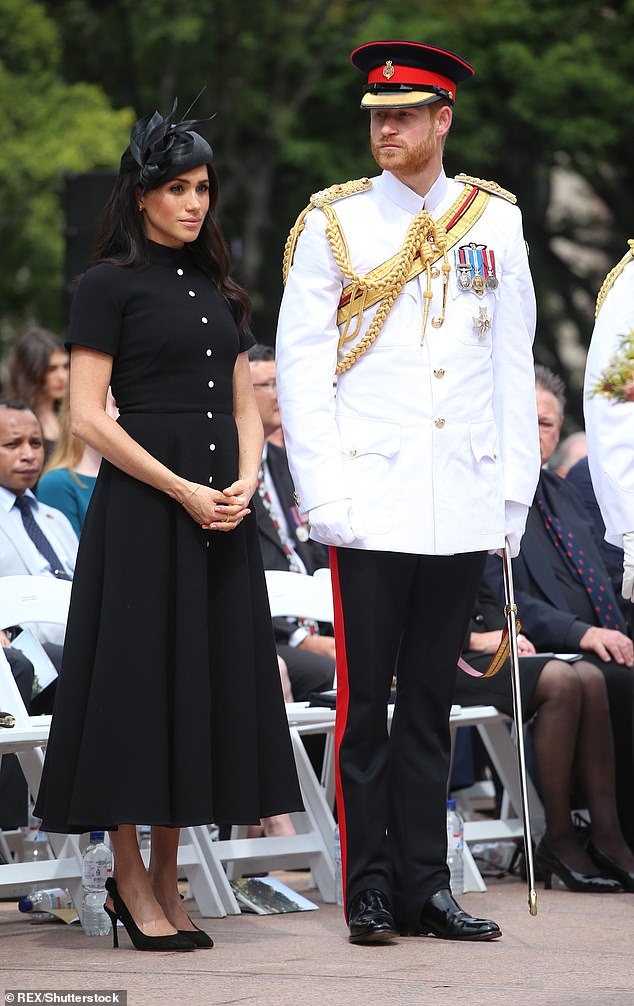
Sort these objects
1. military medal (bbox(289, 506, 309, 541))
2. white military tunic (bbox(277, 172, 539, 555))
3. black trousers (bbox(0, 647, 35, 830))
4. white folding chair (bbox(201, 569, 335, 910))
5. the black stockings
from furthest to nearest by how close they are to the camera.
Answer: military medal (bbox(289, 506, 309, 541))
the black stockings
white folding chair (bbox(201, 569, 335, 910))
black trousers (bbox(0, 647, 35, 830))
white military tunic (bbox(277, 172, 539, 555))

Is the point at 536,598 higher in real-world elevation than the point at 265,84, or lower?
lower

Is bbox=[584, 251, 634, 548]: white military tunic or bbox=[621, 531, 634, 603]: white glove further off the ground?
bbox=[584, 251, 634, 548]: white military tunic

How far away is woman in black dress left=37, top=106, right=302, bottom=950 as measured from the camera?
477 cm

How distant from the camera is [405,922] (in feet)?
16.4

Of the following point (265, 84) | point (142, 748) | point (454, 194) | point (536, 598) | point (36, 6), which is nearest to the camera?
point (142, 748)

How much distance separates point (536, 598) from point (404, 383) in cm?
222

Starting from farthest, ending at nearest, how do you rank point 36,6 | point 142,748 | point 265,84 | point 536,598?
point 265,84 < point 36,6 < point 536,598 < point 142,748

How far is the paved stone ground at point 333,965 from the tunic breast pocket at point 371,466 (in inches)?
46.6

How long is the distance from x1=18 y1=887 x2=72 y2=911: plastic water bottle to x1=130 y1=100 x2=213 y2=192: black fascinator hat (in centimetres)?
230

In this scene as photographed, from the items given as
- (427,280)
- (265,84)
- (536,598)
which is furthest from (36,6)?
(427,280)

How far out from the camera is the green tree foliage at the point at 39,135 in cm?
1884

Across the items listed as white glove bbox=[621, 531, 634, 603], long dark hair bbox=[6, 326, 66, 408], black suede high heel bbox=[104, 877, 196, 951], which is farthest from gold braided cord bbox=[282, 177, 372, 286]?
long dark hair bbox=[6, 326, 66, 408]

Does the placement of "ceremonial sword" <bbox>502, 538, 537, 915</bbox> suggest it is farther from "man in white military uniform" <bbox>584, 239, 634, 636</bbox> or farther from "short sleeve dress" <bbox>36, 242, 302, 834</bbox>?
"short sleeve dress" <bbox>36, 242, 302, 834</bbox>

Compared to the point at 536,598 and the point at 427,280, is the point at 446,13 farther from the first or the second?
the point at 427,280
